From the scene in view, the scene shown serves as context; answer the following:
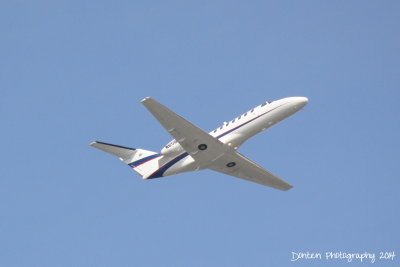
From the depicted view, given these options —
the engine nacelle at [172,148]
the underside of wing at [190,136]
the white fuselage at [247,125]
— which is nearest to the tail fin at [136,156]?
the engine nacelle at [172,148]

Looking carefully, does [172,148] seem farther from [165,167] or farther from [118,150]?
[118,150]

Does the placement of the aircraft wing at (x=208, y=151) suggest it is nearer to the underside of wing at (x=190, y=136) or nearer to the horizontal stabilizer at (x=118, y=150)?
the underside of wing at (x=190, y=136)

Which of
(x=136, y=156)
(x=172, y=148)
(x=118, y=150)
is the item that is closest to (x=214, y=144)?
(x=172, y=148)

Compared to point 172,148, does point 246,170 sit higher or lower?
lower

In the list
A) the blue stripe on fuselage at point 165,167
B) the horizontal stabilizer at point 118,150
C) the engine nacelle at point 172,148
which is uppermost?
the horizontal stabilizer at point 118,150

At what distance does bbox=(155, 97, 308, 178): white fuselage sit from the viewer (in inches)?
2068

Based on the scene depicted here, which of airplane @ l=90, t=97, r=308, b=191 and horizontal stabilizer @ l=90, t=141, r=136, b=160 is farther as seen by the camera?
horizontal stabilizer @ l=90, t=141, r=136, b=160

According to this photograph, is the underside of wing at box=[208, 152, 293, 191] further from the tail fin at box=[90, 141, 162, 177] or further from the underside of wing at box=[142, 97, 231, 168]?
the tail fin at box=[90, 141, 162, 177]

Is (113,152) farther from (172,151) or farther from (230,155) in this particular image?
(230,155)

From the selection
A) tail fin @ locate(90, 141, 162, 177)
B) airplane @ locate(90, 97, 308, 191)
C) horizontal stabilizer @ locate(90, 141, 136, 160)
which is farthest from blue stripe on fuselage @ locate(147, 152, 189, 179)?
horizontal stabilizer @ locate(90, 141, 136, 160)

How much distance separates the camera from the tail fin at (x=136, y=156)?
55719 millimetres

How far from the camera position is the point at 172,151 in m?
53.3

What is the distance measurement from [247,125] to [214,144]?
10.7ft

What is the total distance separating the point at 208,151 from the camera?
5172 cm
